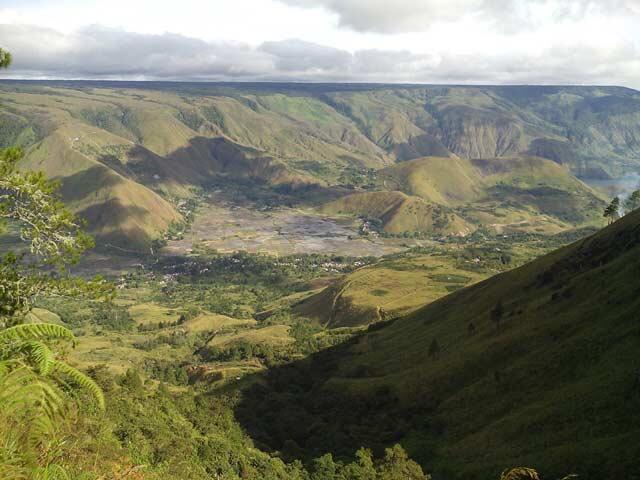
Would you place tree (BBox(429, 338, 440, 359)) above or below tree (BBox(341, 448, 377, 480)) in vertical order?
below

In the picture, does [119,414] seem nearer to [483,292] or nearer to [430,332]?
[430,332]

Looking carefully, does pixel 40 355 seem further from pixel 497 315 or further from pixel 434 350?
pixel 497 315

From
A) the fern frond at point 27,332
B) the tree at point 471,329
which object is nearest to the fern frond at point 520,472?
the fern frond at point 27,332

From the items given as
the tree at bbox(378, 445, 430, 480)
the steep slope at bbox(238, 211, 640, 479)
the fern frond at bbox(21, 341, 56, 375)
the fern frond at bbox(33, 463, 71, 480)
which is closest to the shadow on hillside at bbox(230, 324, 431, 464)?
the steep slope at bbox(238, 211, 640, 479)

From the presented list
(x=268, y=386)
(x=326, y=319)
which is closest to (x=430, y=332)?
(x=268, y=386)

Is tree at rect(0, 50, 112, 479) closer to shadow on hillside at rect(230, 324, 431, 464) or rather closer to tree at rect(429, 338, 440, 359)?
shadow on hillside at rect(230, 324, 431, 464)

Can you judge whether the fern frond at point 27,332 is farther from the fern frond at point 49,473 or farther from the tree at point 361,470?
the tree at point 361,470
